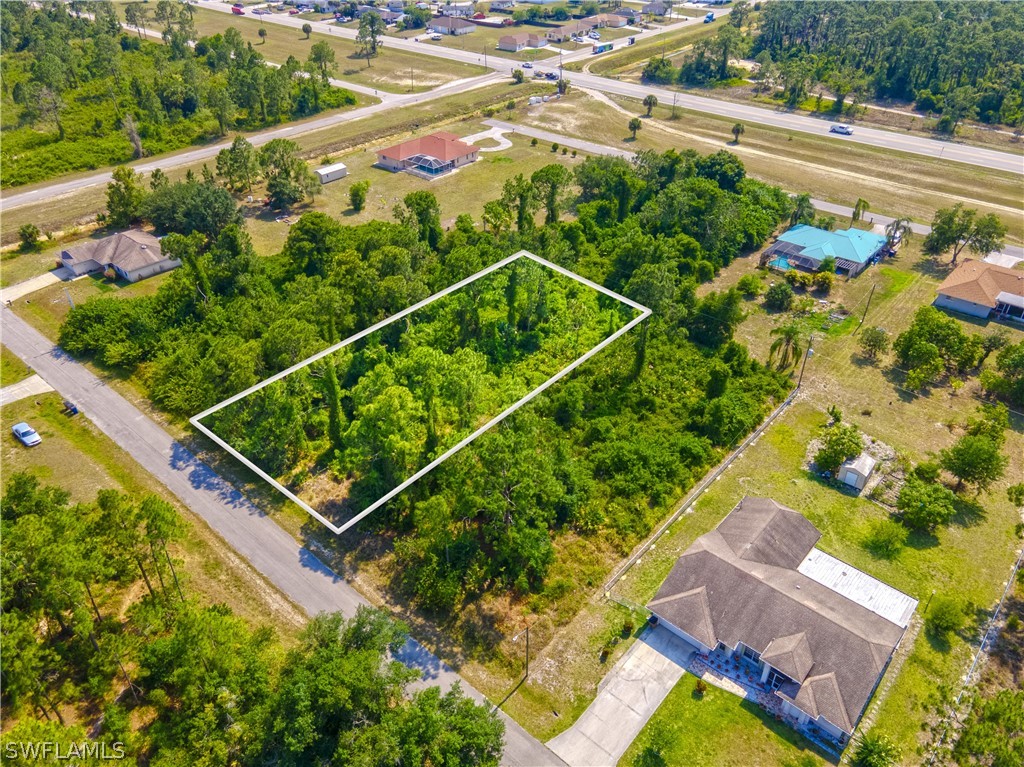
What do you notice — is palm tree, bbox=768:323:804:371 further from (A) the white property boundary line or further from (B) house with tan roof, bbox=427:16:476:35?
(B) house with tan roof, bbox=427:16:476:35

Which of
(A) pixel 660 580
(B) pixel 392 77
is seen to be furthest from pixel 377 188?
(A) pixel 660 580

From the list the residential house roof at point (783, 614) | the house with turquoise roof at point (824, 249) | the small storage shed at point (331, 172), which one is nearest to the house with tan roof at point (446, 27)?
the small storage shed at point (331, 172)

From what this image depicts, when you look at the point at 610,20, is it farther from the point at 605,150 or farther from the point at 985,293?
the point at 985,293

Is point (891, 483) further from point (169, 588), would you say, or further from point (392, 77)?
point (392, 77)

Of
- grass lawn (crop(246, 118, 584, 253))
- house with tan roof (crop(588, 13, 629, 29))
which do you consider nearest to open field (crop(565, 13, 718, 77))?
house with tan roof (crop(588, 13, 629, 29))

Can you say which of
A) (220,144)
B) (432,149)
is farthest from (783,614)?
(220,144)

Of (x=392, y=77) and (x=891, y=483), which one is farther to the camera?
(x=392, y=77)
